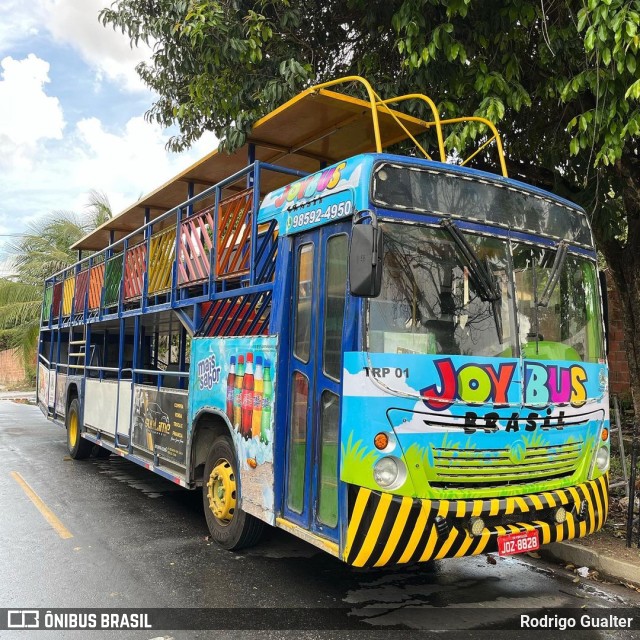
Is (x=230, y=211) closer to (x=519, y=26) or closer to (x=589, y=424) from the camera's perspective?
(x=589, y=424)

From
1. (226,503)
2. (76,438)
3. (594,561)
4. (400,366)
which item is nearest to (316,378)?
(400,366)

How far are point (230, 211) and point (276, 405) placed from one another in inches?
89.5

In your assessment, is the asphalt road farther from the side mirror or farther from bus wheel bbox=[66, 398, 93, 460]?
bus wheel bbox=[66, 398, 93, 460]

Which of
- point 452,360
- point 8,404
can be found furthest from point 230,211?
point 8,404

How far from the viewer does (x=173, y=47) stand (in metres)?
7.96

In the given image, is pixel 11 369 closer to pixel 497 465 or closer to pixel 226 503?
pixel 226 503

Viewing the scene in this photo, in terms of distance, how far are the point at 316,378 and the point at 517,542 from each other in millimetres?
1648

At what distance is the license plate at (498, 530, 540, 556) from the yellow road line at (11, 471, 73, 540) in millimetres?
3980

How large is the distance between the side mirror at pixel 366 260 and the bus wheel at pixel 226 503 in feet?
7.33

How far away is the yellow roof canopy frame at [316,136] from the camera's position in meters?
5.71

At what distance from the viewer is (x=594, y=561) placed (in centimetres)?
520

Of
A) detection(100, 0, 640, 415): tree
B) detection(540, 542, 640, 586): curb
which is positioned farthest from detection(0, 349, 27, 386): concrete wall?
detection(540, 542, 640, 586): curb

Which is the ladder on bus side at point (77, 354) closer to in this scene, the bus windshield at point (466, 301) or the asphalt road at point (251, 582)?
the asphalt road at point (251, 582)

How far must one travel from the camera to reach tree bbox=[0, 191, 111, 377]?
84.1ft
